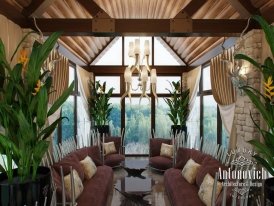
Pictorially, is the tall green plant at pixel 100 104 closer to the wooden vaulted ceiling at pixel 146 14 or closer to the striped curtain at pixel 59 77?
the wooden vaulted ceiling at pixel 146 14

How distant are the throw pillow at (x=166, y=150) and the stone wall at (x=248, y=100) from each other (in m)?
2.33

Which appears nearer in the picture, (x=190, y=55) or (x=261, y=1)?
(x=261, y=1)

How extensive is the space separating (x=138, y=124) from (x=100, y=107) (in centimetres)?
171

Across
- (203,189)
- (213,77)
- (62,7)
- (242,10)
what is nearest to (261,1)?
(242,10)

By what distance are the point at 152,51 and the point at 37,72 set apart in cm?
735

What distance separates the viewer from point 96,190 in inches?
159

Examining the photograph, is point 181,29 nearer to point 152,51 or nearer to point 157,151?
point 157,151

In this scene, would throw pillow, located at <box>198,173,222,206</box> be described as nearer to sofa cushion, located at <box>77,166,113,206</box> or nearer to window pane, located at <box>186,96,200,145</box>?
sofa cushion, located at <box>77,166,113,206</box>

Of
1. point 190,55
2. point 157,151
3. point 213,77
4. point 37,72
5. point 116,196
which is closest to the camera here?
point 37,72

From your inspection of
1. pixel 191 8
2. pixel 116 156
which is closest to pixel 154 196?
pixel 116 156

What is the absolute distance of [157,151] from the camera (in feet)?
23.1

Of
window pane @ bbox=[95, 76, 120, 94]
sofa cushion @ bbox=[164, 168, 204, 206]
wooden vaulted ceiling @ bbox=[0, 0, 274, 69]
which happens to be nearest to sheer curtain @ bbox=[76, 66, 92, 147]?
window pane @ bbox=[95, 76, 120, 94]

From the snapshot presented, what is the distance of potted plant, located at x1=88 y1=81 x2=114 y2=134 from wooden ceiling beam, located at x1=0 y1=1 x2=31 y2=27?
13.6ft

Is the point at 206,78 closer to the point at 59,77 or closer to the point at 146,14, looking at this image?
the point at 146,14
